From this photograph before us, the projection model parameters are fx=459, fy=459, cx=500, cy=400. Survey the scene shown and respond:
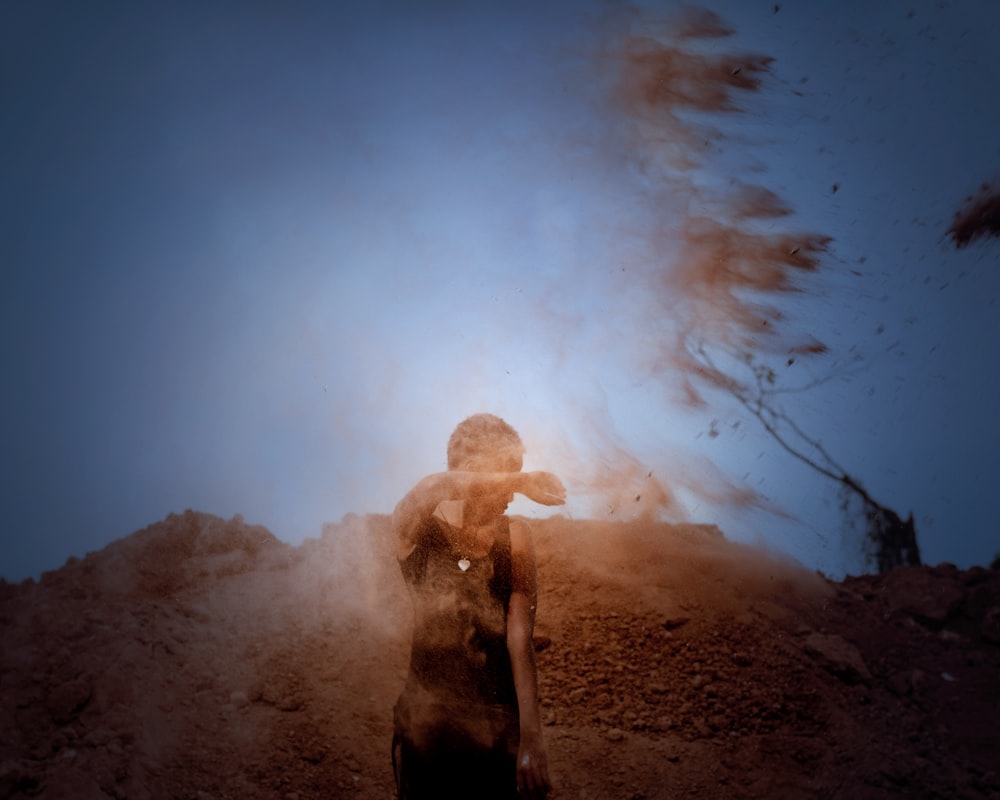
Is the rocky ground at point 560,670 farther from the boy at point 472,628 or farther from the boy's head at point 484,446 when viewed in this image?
the boy's head at point 484,446

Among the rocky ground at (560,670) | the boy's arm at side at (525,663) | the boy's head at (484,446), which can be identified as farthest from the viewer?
the rocky ground at (560,670)

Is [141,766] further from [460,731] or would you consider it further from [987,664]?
[987,664]

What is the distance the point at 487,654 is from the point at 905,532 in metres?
11.7

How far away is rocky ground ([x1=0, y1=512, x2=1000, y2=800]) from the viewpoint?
4984 millimetres

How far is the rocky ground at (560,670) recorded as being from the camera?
4984 millimetres

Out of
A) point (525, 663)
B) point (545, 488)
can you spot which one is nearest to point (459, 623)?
point (525, 663)

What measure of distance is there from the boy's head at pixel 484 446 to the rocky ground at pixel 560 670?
4.51 m

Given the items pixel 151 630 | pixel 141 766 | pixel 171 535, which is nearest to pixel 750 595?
pixel 141 766

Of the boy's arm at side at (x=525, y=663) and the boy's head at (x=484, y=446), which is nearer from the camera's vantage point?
the boy's arm at side at (x=525, y=663)

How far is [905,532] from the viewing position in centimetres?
997

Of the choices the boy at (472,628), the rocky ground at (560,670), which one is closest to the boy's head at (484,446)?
the boy at (472,628)

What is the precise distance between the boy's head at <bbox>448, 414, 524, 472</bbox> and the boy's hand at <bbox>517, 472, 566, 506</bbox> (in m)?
0.32

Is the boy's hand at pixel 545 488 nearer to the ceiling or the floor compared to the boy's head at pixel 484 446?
nearer to the floor

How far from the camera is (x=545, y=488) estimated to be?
2492 mm
